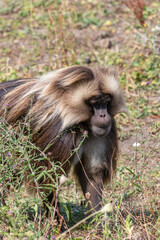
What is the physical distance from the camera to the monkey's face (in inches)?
160

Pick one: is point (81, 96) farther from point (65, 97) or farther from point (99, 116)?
point (99, 116)

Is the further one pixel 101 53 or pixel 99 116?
pixel 101 53

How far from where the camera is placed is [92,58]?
330 inches

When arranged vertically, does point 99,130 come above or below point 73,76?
below

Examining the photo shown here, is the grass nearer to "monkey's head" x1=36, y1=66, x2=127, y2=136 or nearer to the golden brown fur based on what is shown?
the golden brown fur

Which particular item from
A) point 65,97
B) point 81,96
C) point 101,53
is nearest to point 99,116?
point 81,96

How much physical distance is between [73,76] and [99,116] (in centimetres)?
45

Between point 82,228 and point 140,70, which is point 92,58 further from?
point 82,228

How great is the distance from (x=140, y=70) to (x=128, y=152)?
6.78 feet

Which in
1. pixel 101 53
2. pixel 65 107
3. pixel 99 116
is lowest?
pixel 101 53

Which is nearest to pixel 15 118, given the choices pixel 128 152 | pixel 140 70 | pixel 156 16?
pixel 128 152

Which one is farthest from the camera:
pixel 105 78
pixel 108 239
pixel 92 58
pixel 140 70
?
pixel 92 58

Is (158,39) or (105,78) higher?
(105,78)

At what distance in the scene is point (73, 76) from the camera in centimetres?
403
